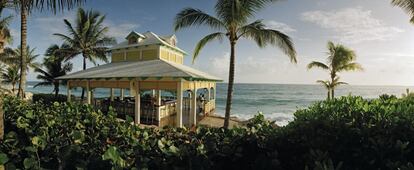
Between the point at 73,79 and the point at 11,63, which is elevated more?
the point at 11,63

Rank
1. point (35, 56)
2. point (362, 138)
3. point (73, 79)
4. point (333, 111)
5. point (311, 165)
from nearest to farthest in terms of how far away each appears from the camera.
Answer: point (311, 165), point (362, 138), point (333, 111), point (73, 79), point (35, 56)

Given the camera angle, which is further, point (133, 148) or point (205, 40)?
point (205, 40)

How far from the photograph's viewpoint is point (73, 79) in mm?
18078

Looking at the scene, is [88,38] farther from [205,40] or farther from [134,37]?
[205,40]

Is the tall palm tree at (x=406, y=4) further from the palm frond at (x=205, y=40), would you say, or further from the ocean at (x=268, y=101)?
the palm frond at (x=205, y=40)

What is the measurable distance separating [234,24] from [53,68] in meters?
24.9

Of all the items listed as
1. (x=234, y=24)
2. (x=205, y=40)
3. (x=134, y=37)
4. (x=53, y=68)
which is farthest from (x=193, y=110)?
(x=53, y=68)

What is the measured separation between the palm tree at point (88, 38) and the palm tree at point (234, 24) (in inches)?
656

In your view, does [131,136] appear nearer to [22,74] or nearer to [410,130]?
[410,130]

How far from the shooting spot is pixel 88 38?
2614cm

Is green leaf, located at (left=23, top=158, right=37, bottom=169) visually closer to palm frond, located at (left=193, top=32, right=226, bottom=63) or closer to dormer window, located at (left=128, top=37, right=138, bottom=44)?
palm frond, located at (left=193, top=32, right=226, bottom=63)

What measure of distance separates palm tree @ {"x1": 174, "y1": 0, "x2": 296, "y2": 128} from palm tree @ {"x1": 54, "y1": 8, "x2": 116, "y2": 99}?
54.7 feet

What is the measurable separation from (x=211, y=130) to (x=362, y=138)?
1.90 meters

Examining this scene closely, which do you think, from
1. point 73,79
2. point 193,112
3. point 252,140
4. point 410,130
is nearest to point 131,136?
point 252,140
